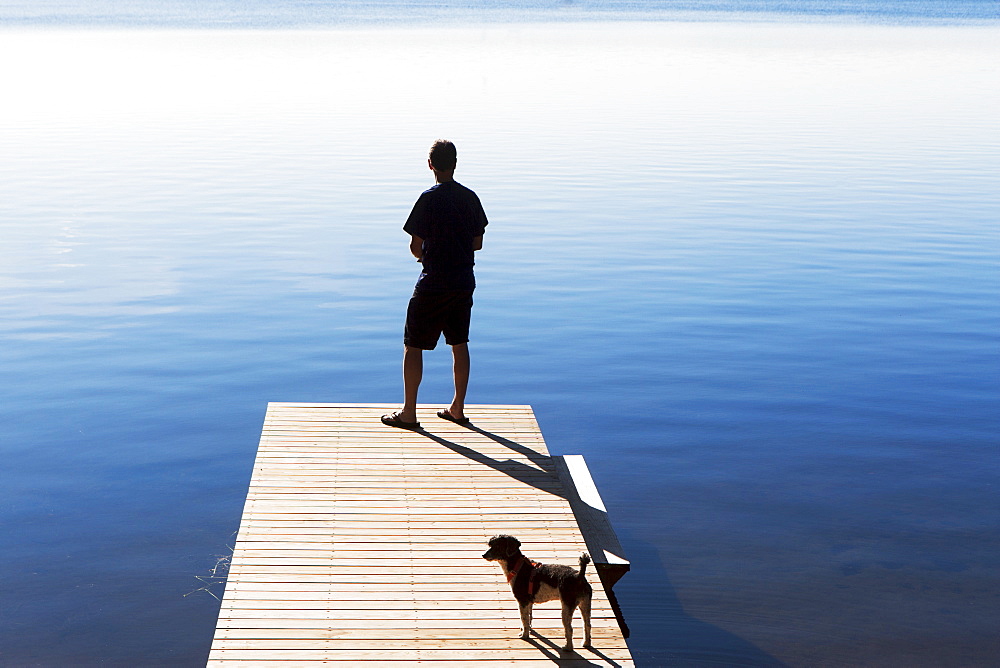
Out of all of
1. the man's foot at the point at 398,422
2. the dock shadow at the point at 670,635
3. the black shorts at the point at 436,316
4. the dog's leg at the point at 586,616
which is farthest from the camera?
the man's foot at the point at 398,422

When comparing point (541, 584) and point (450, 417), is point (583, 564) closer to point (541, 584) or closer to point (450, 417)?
point (541, 584)

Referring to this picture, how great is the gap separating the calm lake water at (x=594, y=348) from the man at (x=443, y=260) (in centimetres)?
198

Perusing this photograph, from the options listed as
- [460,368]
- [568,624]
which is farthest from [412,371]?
[568,624]

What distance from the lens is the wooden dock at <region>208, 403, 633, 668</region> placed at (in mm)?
5426

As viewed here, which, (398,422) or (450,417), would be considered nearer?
(398,422)

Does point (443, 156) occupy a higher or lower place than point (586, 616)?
higher

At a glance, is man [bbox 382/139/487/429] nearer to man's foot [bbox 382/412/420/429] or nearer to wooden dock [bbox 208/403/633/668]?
man's foot [bbox 382/412/420/429]

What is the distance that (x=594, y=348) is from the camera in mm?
12781

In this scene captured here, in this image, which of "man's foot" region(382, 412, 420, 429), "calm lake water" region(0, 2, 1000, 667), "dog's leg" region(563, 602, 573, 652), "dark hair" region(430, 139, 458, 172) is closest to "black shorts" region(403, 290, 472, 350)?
"man's foot" region(382, 412, 420, 429)

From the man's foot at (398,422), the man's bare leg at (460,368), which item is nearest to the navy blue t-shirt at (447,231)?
the man's bare leg at (460,368)

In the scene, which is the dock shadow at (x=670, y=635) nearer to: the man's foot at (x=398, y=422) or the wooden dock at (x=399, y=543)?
the wooden dock at (x=399, y=543)

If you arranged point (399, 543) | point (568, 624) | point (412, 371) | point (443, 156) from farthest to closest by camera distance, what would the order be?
point (412, 371) < point (443, 156) < point (399, 543) < point (568, 624)

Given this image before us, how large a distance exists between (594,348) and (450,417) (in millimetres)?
4503

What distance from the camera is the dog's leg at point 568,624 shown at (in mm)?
5312
